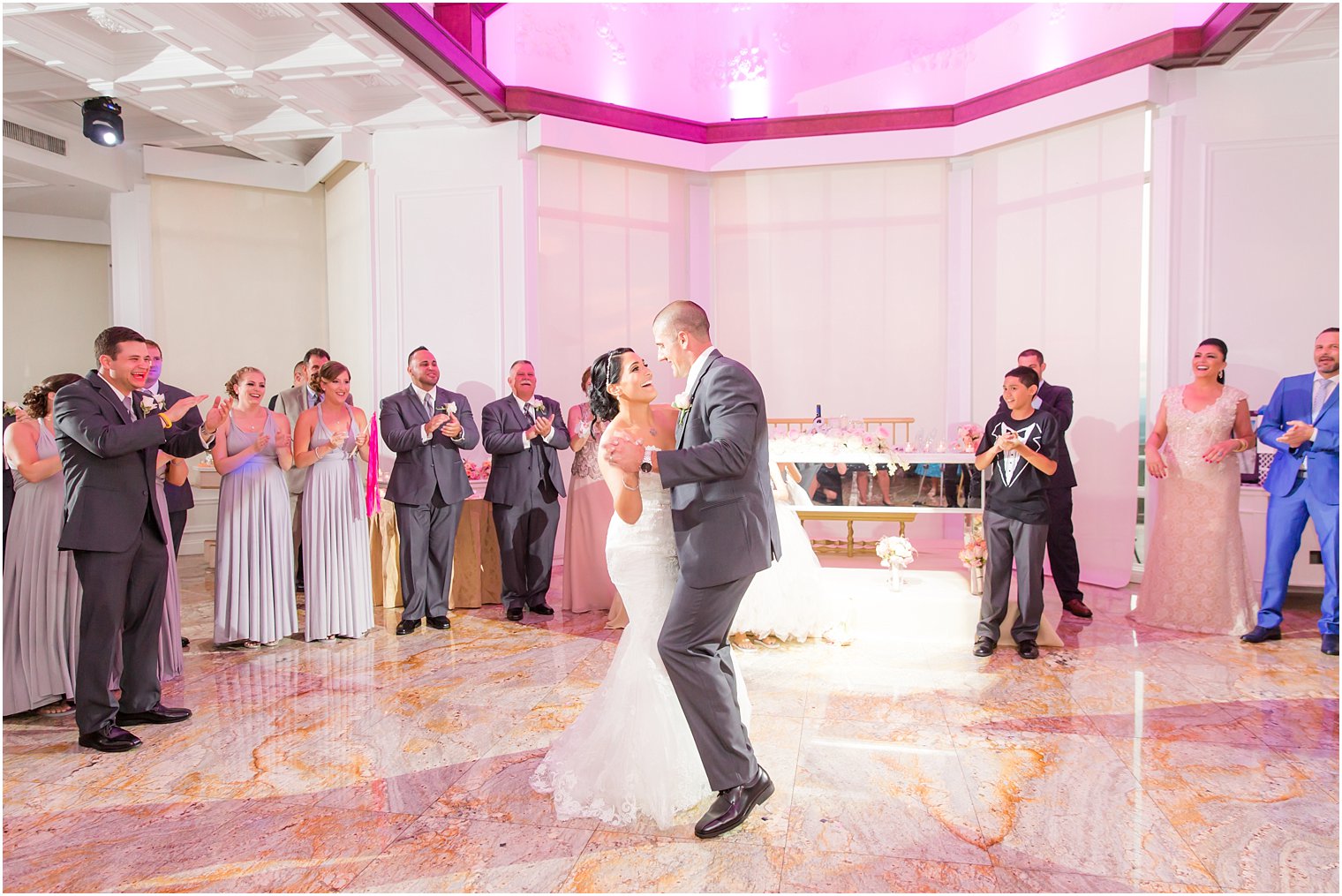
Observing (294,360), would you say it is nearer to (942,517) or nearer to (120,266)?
(120,266)

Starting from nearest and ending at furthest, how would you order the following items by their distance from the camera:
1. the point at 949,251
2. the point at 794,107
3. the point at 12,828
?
the point at 12,828 → the point at 949,251 → the point at 794,107

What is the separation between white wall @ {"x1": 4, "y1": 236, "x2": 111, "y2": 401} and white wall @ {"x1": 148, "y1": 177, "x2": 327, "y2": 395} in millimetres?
2373

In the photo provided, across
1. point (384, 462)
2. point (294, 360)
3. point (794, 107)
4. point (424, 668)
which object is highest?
point (794, 107)

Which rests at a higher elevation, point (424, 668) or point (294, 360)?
point (294, 360)

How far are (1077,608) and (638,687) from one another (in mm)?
4291

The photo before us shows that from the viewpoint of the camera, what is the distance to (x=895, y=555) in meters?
5.62

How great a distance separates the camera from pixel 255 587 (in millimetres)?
5418

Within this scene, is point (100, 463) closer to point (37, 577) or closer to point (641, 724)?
point (37, 577)

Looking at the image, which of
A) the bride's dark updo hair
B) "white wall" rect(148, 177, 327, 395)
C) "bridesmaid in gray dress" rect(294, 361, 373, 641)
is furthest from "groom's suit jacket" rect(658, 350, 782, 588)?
"white wall" rect(148, 177, 327, 395)

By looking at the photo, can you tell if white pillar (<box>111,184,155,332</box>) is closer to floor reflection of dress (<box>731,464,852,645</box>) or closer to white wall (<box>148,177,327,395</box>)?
white wall (<box>148,177,327,395</box>)

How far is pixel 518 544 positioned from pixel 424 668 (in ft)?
4.92

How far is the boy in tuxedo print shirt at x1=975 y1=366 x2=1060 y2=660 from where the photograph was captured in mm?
5008

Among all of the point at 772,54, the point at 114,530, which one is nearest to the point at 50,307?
the point at 114,530

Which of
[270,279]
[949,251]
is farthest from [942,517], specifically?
[270,279]
